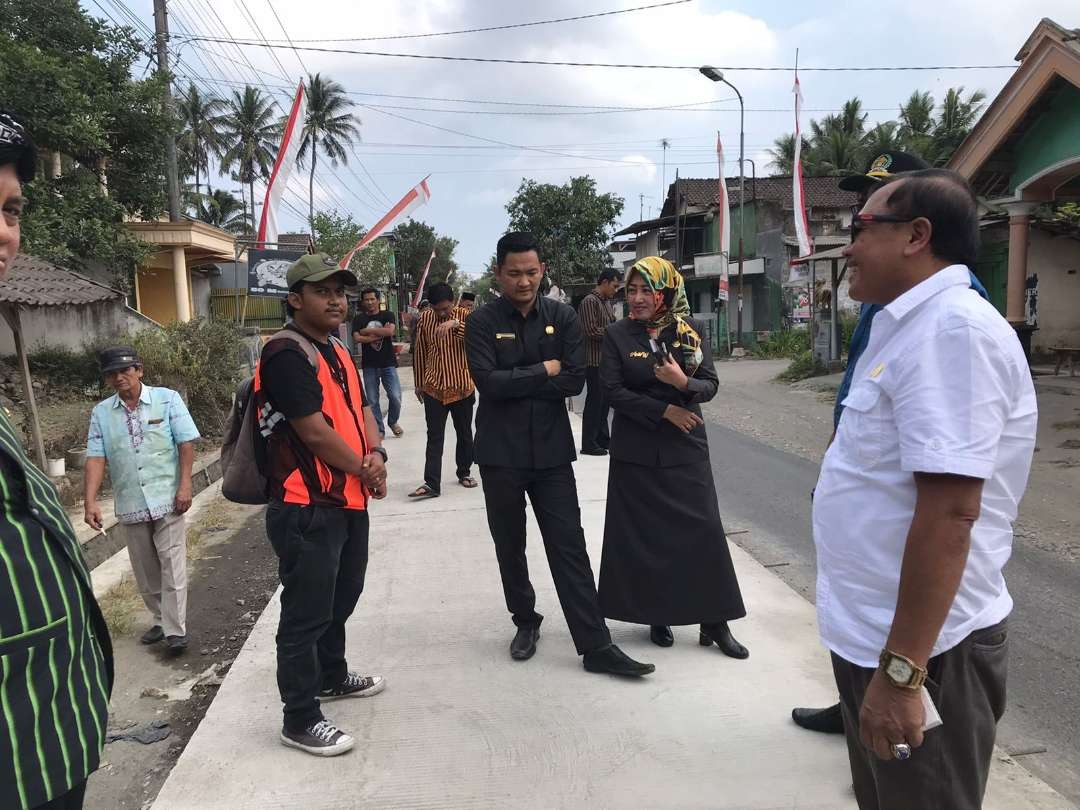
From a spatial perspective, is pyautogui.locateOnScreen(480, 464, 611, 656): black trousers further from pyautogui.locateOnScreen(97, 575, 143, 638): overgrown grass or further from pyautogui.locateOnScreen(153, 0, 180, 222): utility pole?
pyautogui.locateOnScreen(153, 0, 180, 222): utility pole

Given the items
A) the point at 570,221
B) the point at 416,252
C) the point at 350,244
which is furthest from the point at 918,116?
the point at 416,252

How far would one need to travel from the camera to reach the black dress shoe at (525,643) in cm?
342

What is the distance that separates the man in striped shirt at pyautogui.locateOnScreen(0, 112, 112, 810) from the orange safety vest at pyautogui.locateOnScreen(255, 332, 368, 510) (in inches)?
50.1

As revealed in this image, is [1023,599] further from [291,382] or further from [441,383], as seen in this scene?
[441,383]

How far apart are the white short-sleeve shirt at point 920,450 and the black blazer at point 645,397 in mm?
1609

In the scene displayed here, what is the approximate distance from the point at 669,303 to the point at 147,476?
9.14 ft

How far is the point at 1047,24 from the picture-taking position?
990cm

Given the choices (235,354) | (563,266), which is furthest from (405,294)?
(235,354)

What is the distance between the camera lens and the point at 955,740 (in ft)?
4.99

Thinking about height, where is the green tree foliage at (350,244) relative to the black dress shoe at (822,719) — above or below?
above

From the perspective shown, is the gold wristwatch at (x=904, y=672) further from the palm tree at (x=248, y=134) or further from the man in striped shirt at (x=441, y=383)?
the palm tree at (x=248, y=134)

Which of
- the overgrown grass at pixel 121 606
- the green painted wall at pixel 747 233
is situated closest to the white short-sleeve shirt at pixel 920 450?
the overgrown grass at pixel 121 606

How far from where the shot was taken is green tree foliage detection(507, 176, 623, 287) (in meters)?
37.6

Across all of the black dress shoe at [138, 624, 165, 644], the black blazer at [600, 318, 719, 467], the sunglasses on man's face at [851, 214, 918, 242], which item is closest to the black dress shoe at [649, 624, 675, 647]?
the black blazer at [600, 318, 719, 467]
